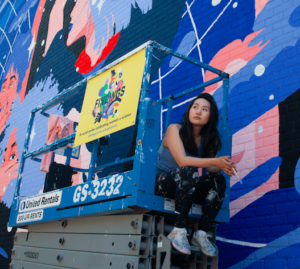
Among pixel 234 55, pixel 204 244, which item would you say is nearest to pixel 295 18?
pixel 234 55

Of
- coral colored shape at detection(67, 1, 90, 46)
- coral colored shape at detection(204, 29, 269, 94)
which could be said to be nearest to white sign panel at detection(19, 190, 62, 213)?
coral colored shape at detection(204, 29, 269, 94)

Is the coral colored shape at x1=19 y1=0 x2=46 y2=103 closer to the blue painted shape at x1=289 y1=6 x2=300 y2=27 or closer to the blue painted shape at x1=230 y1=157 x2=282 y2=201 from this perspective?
the blue painted shape at x1=230 y1=157 x2=282 y2=201

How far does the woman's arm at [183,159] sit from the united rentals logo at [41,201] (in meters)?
1.28

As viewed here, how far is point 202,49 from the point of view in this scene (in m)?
4.93

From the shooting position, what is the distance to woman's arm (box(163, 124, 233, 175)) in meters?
2.68

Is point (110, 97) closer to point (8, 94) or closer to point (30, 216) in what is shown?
point (30, 216)

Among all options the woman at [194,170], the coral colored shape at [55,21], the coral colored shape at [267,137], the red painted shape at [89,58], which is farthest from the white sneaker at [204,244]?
the coral colored shape at [55,21]

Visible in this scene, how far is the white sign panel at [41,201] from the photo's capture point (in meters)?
3.58

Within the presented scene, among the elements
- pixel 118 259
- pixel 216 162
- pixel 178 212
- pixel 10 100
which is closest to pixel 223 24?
pixel 216 162

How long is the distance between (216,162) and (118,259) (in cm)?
102

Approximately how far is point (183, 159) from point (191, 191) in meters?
0.26

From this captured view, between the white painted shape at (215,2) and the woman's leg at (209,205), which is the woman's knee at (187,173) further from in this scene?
the white painted shape at (215,2)

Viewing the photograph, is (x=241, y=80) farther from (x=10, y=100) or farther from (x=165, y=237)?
(x=10, y=100)

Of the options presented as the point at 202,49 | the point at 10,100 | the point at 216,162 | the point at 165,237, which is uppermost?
the point at 10,100
